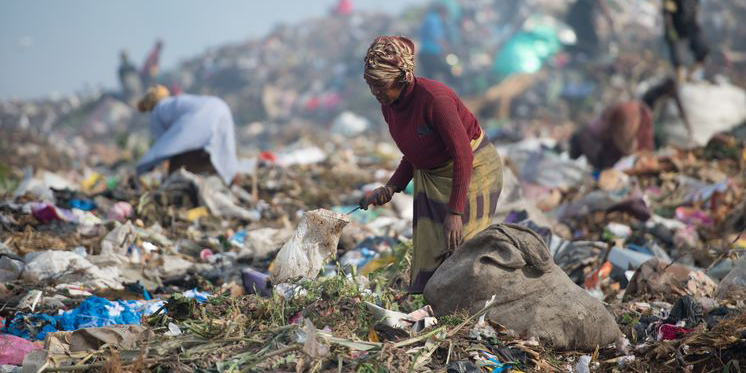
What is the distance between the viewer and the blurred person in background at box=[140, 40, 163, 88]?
16500 mm

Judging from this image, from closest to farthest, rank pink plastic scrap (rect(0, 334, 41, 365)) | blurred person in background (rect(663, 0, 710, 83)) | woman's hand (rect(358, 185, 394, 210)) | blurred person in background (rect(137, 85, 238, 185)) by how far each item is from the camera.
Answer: pink plastic scrap (rect(0, 334, 41, 365)) → woman's hand (rect(358, 185, 394, 210)) → blurred person in background (rect(137, 85, 238, 185)) → blurred person in background (rect(663, 0, 710, 83))

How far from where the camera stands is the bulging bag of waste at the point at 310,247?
2.98 m

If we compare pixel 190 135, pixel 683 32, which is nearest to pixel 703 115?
pixel 683 32

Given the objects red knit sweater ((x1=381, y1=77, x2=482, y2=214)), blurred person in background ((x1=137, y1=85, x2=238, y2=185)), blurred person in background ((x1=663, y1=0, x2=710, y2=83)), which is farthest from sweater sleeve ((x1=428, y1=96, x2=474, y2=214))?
blurred person in background ((x1=663, y1=0, x2=710, y2=83))

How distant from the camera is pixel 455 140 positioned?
9.05 feet

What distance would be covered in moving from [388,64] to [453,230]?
0.73 meters

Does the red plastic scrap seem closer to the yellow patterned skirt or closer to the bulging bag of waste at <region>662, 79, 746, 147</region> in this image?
the yellow patterned skirt

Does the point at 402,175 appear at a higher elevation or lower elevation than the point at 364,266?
higher

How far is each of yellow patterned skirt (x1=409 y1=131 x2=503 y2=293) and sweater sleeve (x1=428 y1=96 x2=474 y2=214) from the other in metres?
0.14

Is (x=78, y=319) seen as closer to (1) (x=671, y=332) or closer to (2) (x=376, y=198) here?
(2) (x=376, y=198)

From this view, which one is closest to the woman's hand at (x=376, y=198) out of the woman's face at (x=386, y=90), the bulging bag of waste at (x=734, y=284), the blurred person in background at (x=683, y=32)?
the woman's face at (x=386, y=90)

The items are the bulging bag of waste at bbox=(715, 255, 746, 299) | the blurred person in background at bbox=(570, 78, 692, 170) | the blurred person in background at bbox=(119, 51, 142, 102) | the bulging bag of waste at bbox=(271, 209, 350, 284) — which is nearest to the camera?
the bulging bag of waste at bbox=(271, 209, 350, 284)

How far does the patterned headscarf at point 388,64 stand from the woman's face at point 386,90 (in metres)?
0.02

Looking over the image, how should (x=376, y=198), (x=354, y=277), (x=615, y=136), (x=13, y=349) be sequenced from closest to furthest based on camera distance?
(x=13, y=349), (x=354, y=277), (x=376, y=198), (x=615, y=136)
